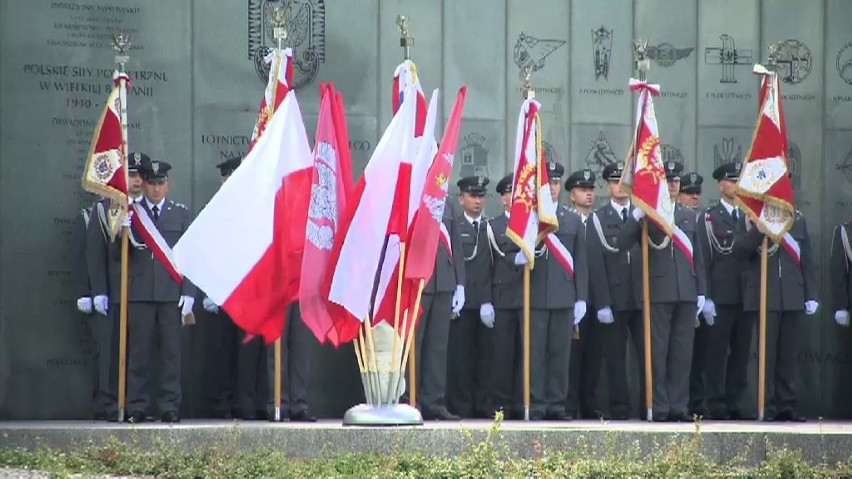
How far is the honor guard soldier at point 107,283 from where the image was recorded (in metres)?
16.0

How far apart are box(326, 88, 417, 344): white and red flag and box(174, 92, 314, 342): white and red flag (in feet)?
1.30

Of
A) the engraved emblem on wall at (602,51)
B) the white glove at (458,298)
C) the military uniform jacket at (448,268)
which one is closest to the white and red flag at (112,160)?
the military uniform jacket at (448,268)

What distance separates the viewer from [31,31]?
56.4 ft

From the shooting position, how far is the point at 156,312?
15969 millimetres

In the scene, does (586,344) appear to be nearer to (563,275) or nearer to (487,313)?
(563,275)

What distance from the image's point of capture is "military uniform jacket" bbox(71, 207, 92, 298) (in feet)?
53.2

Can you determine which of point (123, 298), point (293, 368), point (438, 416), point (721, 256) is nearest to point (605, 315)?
point (721, 256)

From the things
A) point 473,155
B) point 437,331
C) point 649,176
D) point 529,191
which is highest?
point 473,155

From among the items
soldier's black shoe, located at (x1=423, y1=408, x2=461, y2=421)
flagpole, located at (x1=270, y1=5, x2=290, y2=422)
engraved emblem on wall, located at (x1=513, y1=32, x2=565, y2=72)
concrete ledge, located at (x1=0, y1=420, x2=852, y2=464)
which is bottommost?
soldier's black shoe, located at (x1=423, y1=408, x2=461, y2=421)

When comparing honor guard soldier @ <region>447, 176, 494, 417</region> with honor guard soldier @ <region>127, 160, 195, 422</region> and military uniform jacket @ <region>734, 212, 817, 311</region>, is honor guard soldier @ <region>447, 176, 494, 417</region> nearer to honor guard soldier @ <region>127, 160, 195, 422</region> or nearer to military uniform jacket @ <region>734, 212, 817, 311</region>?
military uniform jacket @ <region>734, 212, 817, 311</region>

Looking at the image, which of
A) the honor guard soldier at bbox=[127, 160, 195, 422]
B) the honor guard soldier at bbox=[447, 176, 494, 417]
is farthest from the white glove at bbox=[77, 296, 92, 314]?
the honor guard soldier at bbox=[447, 176, 494, 417]

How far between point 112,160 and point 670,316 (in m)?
5.23

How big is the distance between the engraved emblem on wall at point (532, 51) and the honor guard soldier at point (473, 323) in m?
1.93

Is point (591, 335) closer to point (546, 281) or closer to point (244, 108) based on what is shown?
point (546, 281)
